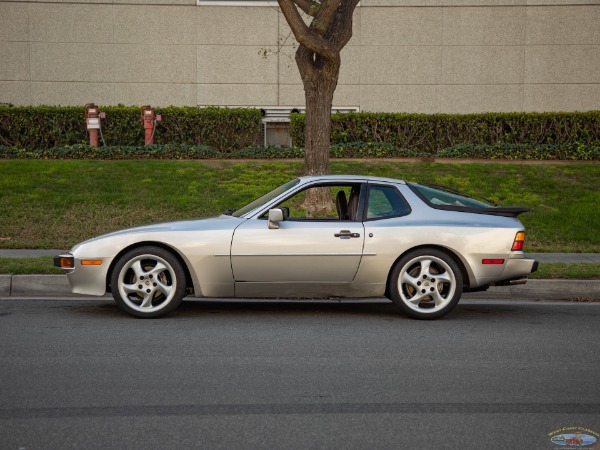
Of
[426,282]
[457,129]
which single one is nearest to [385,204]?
[426,282]

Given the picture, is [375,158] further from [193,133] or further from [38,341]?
[38,341]

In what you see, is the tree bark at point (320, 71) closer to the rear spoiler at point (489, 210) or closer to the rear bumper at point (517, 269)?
the rear spoiler at point (489, 210)

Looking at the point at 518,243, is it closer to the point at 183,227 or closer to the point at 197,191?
A: the point at 183,227

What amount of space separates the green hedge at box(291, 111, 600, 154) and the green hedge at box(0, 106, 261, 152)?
1369 millimetres

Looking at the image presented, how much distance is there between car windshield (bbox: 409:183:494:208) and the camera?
846cm

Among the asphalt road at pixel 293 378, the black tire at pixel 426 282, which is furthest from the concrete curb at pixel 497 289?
the black tire at pixel 426 282

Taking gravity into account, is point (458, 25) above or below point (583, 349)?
above

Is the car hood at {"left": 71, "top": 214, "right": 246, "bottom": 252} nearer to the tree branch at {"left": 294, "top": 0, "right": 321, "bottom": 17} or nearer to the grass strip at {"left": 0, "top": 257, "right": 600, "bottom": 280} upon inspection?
the grass strip at {"left": 0, "top": 257, "right": 600, "bottom": 280}

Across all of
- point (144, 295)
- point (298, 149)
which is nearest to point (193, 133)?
point (298, 149)

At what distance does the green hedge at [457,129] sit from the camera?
19.4 m

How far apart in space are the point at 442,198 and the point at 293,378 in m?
3.28

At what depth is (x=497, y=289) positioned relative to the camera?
986 cm

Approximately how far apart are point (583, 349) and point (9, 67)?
753 inches

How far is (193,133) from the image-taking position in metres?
19.7
